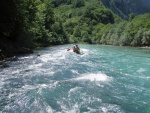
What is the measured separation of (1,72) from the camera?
23.5m

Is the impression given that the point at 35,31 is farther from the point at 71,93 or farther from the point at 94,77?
the point at 71,93

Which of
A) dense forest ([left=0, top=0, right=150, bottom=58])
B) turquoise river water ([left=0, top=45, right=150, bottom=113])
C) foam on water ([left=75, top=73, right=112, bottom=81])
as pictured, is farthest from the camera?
dense forest ([left=0, top=0, right=150, bottom=58])

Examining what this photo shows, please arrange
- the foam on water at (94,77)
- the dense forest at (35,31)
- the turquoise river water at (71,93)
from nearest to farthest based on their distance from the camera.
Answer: the turquoise river water at (71,93) → the foam on water at (94,77) → the dense forest at (35,31)

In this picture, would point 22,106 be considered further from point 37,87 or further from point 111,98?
point 111,98

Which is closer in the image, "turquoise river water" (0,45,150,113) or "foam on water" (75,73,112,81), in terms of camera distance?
"turquoise river water" (0,45,150,113)

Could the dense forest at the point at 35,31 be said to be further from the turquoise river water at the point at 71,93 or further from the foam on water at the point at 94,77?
A: the foam on water at the point at 94,77

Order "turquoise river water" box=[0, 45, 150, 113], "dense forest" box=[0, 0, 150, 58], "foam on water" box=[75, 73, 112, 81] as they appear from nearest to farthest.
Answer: "turquoise river water" box=[0, 45, 150, 113], "foam on water" box=[75, 73, 112, 81], "dense forest" box=[0, 0, 150, 58]

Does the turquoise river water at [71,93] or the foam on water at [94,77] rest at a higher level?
the turquoise river water at [71,93]

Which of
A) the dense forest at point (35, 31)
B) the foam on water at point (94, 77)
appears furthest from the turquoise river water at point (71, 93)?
the dense forest at point (35, 31)

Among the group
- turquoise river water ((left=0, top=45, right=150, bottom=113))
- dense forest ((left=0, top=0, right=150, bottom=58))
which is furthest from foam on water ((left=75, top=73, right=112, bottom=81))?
dense forest ((left=0, top=0, right=150, bottom=58))

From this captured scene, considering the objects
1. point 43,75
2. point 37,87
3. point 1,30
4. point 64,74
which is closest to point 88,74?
point 64,74

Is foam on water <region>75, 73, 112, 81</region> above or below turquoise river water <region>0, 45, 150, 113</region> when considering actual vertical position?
below

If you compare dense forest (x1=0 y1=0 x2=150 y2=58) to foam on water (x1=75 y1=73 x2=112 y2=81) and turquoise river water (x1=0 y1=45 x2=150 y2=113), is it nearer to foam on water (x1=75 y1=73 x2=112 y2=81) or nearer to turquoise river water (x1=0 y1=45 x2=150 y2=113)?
turquoise river water (x1=0 y1=45 x2=150 y2=113)

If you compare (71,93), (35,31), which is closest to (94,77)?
(71,93)
